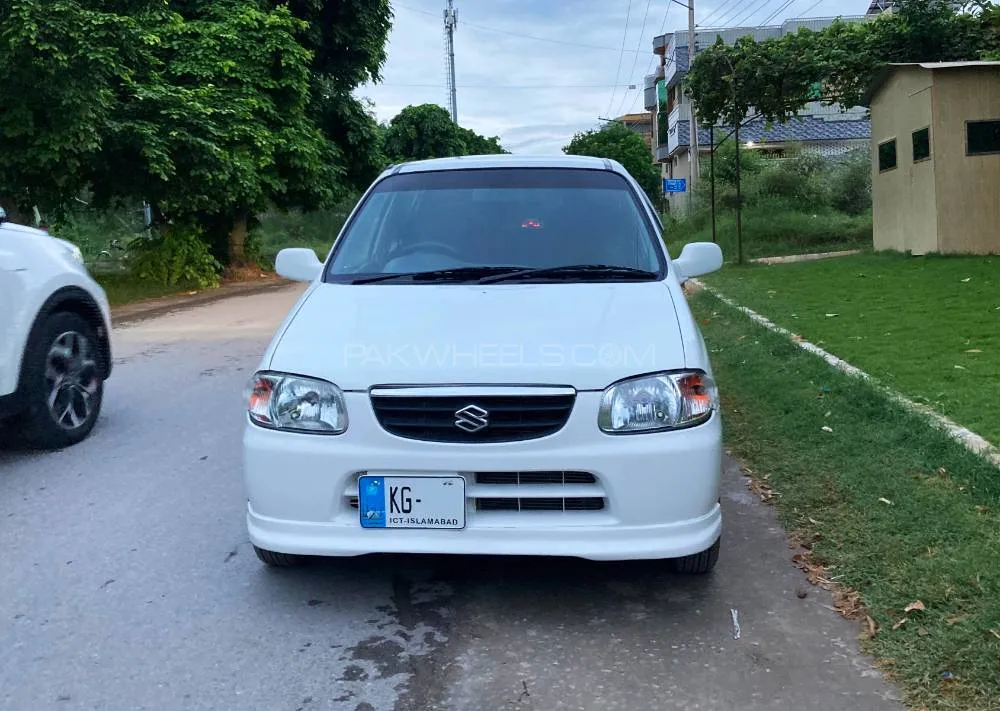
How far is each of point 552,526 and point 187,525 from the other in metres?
2.07

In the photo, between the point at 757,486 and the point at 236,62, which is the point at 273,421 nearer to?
the point at 757,486

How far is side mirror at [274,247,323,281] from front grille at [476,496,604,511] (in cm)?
182

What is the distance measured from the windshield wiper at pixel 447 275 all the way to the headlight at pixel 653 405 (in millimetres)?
1124

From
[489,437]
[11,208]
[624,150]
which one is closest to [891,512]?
[489,437]

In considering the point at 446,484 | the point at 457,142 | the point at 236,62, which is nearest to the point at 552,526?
the point at 446,484

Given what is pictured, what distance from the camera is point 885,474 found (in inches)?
192

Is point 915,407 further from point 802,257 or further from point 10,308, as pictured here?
point 802,257

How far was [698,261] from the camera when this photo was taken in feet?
15.8

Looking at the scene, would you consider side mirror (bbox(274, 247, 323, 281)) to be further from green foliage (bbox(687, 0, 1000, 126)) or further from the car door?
green foliage (bbox(687, 0, 1000, 126))

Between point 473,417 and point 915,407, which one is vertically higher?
point 473,417

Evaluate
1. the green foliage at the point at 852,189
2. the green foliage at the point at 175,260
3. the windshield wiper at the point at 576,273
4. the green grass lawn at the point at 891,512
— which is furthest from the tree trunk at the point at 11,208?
the green foliage at the point at 852,189

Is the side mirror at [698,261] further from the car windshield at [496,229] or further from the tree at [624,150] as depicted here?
the tree at [624,150]

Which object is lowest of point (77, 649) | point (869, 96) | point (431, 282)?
point (77, 649)

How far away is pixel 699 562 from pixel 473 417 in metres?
1.08
